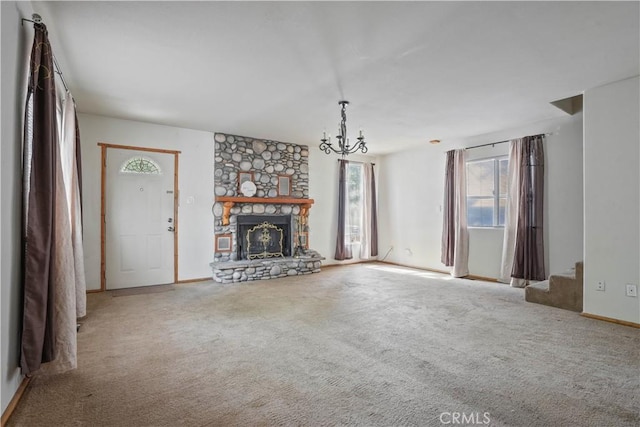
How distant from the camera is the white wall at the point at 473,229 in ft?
14.9

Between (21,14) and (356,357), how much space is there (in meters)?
3.26

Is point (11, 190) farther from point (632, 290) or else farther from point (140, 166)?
point (632, 290)

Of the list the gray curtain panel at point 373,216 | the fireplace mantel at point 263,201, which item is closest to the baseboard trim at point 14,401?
the fireplace mantel at point 263,201

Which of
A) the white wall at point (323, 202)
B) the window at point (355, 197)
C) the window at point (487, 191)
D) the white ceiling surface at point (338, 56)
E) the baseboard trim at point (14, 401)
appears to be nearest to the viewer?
the baseboard trim at point (14, 401)

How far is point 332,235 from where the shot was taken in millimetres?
7031

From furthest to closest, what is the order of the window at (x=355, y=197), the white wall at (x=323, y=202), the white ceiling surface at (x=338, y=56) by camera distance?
1. the window at (x=355, y=197)
2. the white wall at (x=323, y=202)
3. the white ceiling surface at (x=338, y=56)

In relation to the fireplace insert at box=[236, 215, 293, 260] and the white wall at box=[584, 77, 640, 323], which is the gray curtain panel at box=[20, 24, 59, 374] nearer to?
the fireplace insert at box=[236, 215, 293, 260]

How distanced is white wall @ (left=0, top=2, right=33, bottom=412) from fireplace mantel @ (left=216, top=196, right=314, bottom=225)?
3.51 metres

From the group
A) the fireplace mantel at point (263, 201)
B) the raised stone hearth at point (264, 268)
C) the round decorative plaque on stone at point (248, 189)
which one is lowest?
the raised stone hearth at point (264, 268)

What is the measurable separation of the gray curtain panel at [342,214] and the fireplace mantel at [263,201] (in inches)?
34.2

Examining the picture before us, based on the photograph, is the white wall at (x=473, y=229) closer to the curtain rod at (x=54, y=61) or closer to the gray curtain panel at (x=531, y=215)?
the gray curtain panel at (x=531, y=215)

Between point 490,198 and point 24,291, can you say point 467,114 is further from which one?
point 24,291

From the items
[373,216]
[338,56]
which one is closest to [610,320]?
[338,56]

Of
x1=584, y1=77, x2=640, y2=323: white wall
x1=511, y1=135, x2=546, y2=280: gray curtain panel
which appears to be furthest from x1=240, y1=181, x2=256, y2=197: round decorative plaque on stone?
x1=584, y1=77, x2=640, y2=323: white wall
